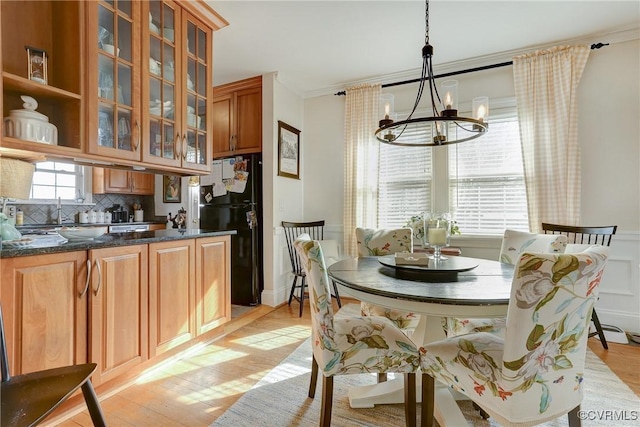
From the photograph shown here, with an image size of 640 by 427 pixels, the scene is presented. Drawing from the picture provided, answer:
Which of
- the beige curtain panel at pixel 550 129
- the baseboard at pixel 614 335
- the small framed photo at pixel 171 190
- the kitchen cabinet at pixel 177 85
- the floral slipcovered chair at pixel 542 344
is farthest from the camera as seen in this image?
→ the small framed photo at pixel 171 190

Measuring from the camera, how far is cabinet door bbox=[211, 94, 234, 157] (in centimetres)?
368

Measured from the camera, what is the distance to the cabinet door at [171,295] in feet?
6.32

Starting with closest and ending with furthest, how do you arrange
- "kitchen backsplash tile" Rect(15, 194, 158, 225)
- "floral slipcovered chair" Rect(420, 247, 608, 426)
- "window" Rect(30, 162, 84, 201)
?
"floral slipcovered chair" Rect(420, 247, 608, 426)
"kitchen backsplash tile" Rect(15, 194, 158, 225)
"window" Rect(30, 162, 84, 201)

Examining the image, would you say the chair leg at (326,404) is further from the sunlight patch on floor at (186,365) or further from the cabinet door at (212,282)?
the cabinet door at (212,282)

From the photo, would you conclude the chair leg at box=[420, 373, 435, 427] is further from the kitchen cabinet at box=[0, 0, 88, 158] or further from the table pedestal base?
the kitchen cabinet at box=[0, 0, 88, 158]

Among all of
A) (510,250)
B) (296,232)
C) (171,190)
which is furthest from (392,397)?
(171,190)

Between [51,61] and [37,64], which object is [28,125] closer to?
[37,64]

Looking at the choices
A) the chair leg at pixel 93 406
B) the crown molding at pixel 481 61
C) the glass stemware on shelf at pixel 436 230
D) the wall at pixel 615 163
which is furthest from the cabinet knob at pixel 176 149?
the wall at pixel 615 163

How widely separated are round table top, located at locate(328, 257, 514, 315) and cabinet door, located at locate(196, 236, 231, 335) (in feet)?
3.76

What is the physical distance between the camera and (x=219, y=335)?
2.60m

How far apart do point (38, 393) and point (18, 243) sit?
2.59ft

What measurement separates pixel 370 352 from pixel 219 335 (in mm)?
1723

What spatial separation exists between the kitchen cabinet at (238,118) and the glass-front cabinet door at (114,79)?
63.7 inches

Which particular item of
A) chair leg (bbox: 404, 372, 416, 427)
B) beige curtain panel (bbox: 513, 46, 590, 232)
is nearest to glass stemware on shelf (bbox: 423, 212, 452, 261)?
chair leg (bbox: 404, 372, 416, 427)
